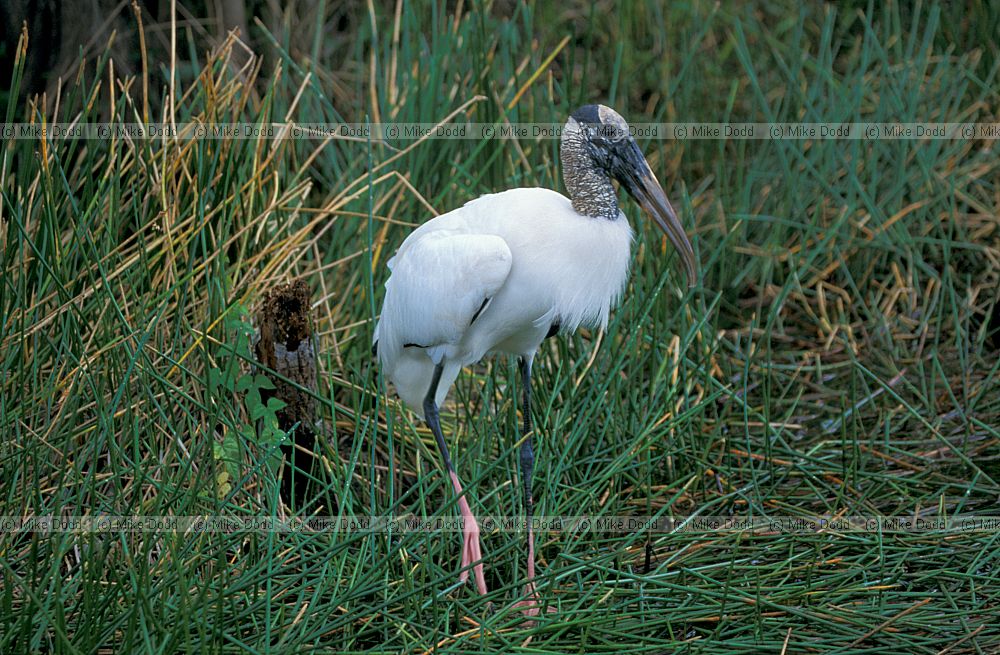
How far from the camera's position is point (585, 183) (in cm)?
269

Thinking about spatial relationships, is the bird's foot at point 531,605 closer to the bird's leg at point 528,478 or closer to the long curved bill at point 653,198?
the bird's leg at point 528,478

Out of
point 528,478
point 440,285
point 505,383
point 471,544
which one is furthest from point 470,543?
point 505,383

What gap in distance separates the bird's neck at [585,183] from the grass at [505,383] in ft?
1.85

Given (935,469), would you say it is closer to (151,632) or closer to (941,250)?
(941,250)

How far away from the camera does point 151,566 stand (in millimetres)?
2443

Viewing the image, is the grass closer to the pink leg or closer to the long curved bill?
the pink leg

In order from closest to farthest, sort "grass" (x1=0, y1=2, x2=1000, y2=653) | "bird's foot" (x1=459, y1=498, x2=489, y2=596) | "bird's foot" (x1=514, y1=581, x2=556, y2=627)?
"grass" (x1=0, y1=2, x2=1000, y2=653), "bird's foot" (x1=514, y1=581, x2=556, y2=627), "bird's foot" (x1=459, y1=498, x2=489, y2=596)

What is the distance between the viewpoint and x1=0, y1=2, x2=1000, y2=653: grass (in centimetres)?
239

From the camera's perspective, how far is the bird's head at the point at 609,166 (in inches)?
104

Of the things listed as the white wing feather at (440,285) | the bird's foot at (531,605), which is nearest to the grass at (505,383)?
the bird's foot at (531,605)

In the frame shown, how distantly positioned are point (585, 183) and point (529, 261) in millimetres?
266

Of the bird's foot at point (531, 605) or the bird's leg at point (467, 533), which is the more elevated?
the bird's leg at point (467, 533)

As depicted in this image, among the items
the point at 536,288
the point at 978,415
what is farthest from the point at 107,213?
the point at 978,415

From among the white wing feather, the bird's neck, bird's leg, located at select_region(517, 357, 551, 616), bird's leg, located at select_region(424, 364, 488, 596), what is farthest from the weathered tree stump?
the bird's neck
